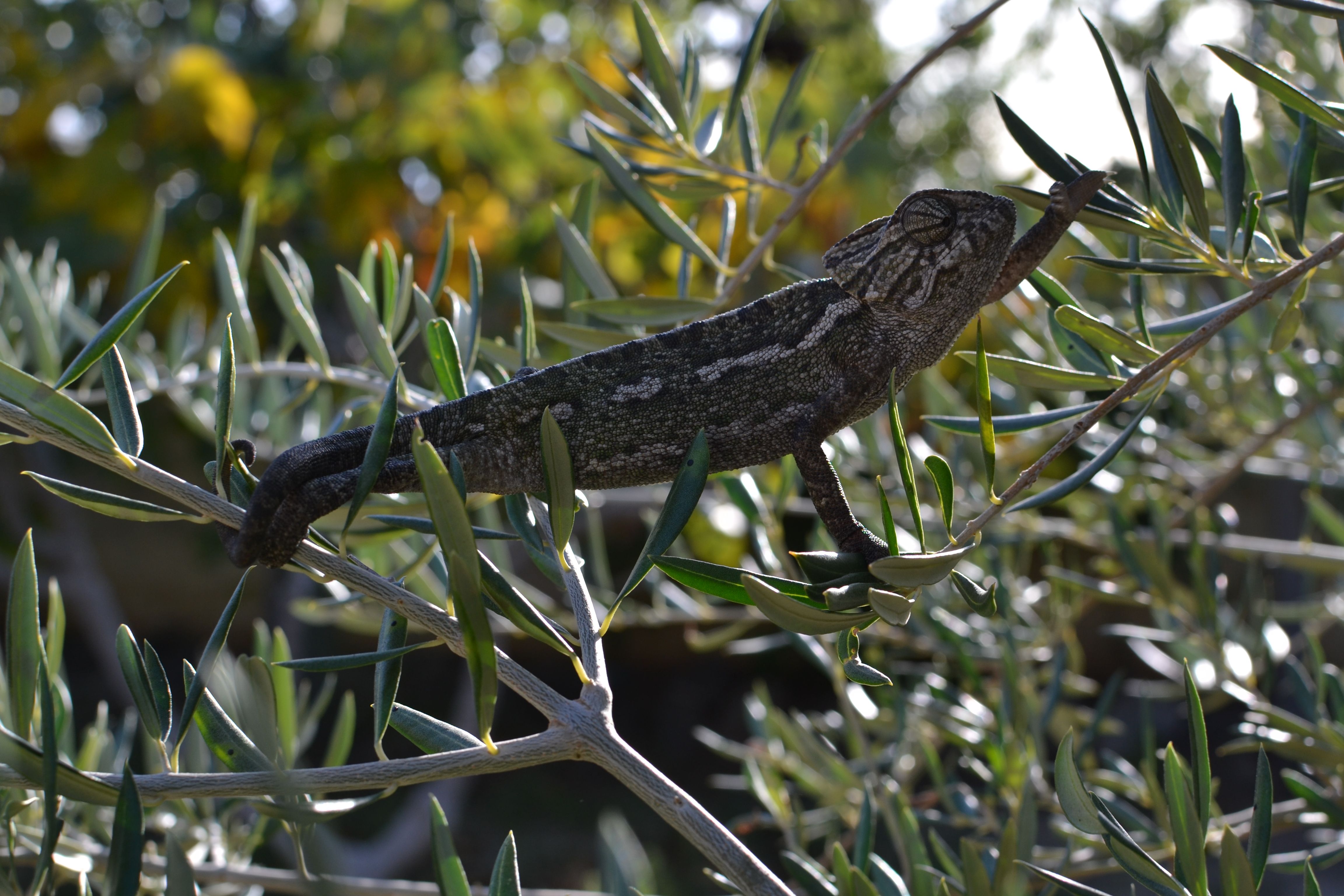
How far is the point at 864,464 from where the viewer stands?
183 cm

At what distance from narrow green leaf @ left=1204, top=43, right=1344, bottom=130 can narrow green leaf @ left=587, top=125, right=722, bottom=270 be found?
59 cm

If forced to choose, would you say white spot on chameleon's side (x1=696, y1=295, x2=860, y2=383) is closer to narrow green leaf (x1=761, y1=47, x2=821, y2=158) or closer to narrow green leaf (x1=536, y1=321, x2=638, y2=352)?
narrow green leaf (x1=536, y1=321, x2=638, y2=352)

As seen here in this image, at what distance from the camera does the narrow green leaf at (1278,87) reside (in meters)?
0.78

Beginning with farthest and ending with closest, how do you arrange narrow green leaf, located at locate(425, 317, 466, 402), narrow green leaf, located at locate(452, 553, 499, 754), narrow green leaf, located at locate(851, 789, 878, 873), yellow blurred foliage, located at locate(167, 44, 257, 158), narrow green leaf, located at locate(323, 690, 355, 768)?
1. yellow blurred foliage, located at locate(167, 44, 257, 158)
2. narrow green leaf, located at locate(323, 690, 355, 768)
3. narrow green leaf, located at locate(851, 789, 878, 873)
4. narrow green leaf, located at locate(425, 317, 466, 402)
5. narrow green leaf, located at locate(452, 553, 499, 754)

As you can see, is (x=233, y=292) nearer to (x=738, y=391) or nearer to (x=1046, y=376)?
(x=738, y=391)

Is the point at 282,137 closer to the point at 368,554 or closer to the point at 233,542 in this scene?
the point at 368,554

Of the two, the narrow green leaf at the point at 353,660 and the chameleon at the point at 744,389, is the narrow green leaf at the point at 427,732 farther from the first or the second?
the chameleon at the point at 744,389

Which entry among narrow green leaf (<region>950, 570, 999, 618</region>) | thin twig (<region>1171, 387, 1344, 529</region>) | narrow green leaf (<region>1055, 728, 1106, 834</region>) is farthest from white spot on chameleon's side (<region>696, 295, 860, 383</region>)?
thin twig (<region>1171, 387, 1344, 529</region>)

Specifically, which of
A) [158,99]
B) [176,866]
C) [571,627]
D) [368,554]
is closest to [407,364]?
[158,99]

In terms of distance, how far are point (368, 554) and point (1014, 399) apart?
1.23m

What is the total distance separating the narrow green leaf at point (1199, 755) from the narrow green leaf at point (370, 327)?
2.86 ft

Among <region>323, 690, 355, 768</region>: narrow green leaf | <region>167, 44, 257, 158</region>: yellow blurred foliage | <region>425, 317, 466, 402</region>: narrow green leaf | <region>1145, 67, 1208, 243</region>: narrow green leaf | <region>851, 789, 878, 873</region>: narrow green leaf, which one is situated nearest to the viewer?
<region>1145, 67, 1208, 243</region>: narrow green leaf

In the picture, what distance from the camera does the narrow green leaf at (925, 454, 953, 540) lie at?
712mm

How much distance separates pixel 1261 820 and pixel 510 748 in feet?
2.11
